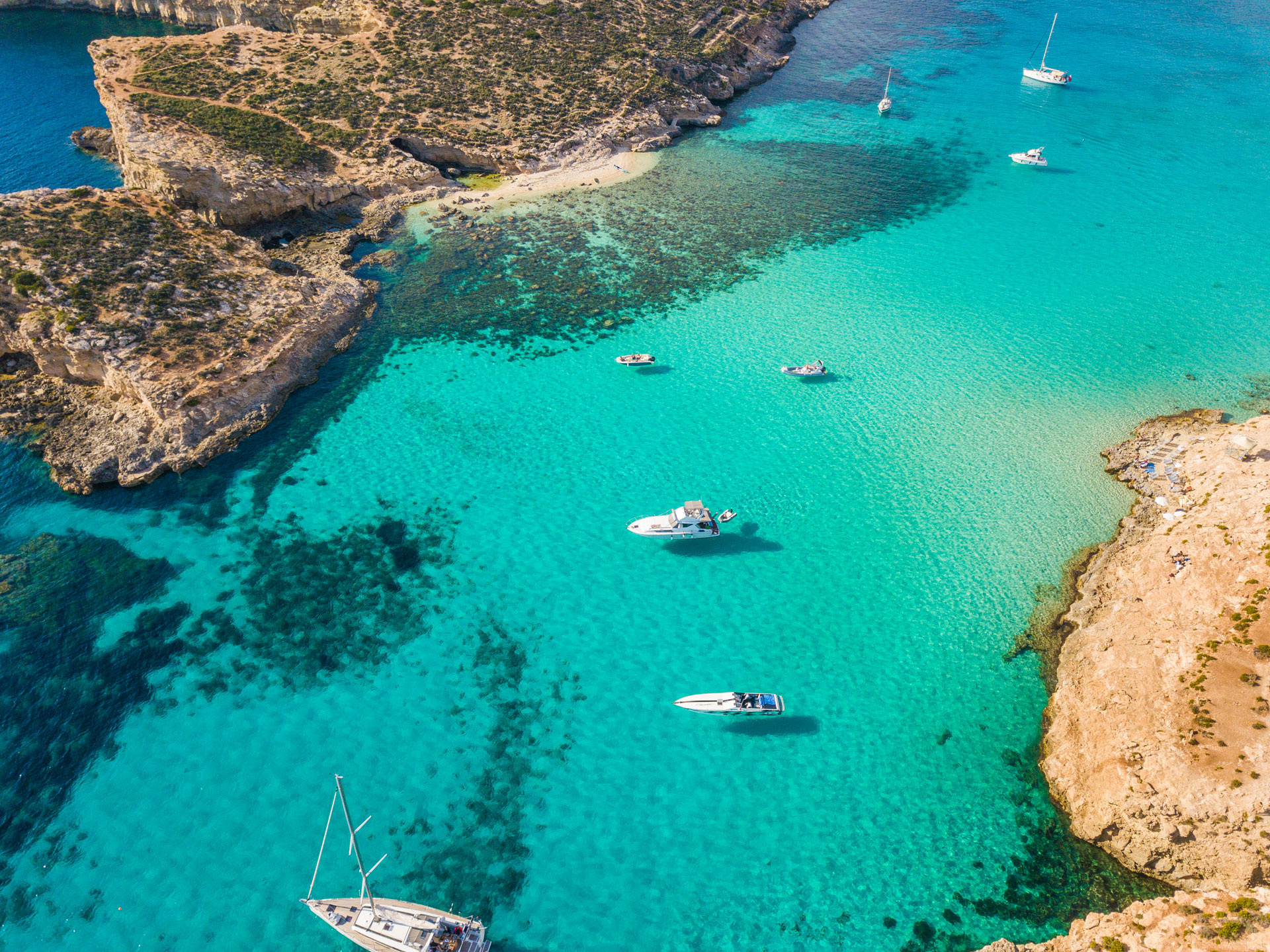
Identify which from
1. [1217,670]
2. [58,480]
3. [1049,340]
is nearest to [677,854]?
[1217,670]

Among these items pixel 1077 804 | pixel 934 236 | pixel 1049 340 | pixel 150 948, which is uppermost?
pixel 934 236

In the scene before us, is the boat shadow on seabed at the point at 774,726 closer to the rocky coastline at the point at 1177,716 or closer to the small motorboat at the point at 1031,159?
the rocky coastline at the point at 1177,716

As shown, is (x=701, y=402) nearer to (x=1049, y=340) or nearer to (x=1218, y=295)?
(x=1049, y=340)

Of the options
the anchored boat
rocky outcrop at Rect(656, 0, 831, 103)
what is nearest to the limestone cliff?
rocky outcrop at Rect(656, 0, 831, 103)

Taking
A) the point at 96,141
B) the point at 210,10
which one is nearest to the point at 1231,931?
the point at 96,141

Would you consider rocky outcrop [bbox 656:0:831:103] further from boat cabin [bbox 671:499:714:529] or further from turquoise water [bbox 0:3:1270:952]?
boat cabin [bbox 671:499:714:529]

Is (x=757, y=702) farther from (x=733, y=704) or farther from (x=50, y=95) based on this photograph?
(x=50, y=95)
